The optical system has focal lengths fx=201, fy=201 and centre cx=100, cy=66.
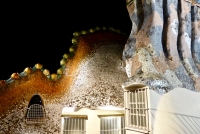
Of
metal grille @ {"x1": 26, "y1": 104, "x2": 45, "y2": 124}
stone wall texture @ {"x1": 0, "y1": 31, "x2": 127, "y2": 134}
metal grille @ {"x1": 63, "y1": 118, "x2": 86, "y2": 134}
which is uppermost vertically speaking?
stone wall texture @ {"x1": 0, "y1": 31, "x2": 127, "y2": 134}

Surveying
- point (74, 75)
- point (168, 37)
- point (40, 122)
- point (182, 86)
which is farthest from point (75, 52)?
point (182, 86)

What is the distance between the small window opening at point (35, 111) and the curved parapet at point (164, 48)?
338cm

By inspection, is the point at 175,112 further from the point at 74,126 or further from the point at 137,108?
the point at 74,126

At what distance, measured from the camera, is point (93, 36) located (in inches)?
351

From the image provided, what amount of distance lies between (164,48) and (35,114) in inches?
197

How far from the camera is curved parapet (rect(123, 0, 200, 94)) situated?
232 inches

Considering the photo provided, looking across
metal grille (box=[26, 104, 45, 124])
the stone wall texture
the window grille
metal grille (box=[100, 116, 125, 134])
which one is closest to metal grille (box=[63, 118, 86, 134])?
the stone wall texture

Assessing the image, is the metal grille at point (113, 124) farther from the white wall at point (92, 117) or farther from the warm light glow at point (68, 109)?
the warm light glow at point (68, 109)

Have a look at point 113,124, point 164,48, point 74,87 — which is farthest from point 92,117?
point 164,48

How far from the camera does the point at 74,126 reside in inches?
293

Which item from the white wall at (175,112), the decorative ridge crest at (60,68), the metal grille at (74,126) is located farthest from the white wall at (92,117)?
the white wall at (175,112)

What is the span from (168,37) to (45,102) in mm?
4913

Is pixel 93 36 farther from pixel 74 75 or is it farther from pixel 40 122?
pixel 40 122

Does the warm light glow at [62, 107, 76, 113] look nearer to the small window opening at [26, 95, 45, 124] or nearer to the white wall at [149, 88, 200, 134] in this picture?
the small window opening at [26, 95, 45, 124]
